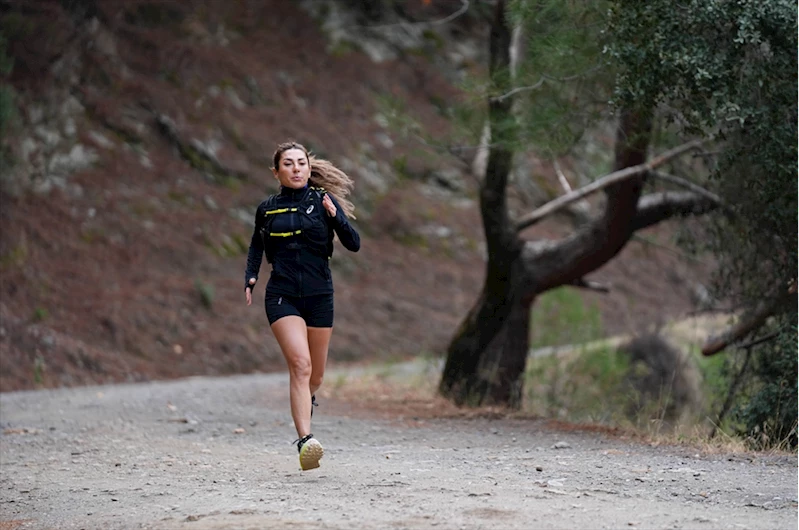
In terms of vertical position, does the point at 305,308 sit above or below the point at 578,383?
above

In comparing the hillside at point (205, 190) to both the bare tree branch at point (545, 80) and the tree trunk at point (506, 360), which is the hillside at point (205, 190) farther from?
the bare tree branch at point (545, 80)

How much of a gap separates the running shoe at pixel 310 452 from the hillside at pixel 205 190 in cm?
566

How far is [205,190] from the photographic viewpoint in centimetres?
2261

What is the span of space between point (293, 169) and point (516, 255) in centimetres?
576

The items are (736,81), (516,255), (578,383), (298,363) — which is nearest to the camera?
(298,363)

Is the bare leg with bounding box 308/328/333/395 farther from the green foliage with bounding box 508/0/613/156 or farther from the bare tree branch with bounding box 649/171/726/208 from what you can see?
the bare tree branch with bounding box 649/171/726/208

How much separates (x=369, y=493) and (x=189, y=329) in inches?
525

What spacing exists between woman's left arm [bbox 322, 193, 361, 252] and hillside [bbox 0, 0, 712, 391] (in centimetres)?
463

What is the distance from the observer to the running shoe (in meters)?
6.22

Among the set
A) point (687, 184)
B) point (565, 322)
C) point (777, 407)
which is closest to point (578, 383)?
point (565, 322)

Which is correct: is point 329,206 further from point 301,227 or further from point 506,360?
point 506,360

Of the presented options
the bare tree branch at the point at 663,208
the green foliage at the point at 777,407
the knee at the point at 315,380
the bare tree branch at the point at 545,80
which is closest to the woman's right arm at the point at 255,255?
the knee at the point at 315,380

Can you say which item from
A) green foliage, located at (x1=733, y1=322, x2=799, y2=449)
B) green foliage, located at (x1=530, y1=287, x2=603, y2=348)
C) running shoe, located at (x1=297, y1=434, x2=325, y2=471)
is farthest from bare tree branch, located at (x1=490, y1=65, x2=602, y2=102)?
green foliage, located at (x1=530, y1=287, x2=603, y2=348)

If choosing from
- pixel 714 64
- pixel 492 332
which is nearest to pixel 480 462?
pixel 714 64
